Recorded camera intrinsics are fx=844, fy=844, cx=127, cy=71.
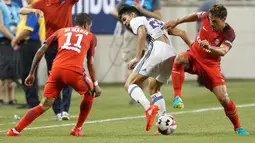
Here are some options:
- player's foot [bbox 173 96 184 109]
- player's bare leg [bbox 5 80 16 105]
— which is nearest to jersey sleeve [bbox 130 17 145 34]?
player's foot [bbox 173 96 184 109]

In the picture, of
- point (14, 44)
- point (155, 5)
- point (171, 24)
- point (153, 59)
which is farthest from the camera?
point (155, 5)

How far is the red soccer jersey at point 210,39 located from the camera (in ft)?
35.2

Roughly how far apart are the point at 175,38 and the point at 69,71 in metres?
11.2

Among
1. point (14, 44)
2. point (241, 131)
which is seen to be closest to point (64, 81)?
point (241, 131)

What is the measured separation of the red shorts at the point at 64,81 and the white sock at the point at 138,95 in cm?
A: 60

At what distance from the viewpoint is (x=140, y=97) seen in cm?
1100

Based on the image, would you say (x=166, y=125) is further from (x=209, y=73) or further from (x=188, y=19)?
(x=188, y=19)

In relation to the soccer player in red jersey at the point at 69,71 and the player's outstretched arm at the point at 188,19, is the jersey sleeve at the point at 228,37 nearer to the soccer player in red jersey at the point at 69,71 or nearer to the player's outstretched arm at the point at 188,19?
the player's outstretched arm at the point at 188,19

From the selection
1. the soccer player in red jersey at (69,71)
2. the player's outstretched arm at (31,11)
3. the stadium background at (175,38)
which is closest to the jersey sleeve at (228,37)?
the soccer player in red jersey at (69,71)

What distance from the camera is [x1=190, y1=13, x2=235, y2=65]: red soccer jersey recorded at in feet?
35.2

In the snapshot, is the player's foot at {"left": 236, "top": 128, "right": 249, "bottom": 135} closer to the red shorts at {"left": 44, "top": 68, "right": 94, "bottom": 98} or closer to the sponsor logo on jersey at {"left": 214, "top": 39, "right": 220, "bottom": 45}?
the sponsor logo on jersey at {"left": 214, "top": 39, "right": 220, "bottom": 45}

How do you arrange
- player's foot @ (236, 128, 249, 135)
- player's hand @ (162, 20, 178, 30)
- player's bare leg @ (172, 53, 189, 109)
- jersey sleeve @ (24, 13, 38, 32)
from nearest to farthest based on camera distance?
player's foot @ (236, 128, 249, 135) < player's bare leg @ (172, 53, 189, 109) < player's hand @ (162, 20, 178, 30) < jersey sleeve @ (24, 13, 38, 32)

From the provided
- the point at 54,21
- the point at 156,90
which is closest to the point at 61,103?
the point at 54,21

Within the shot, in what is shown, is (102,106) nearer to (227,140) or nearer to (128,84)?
(128,84)
